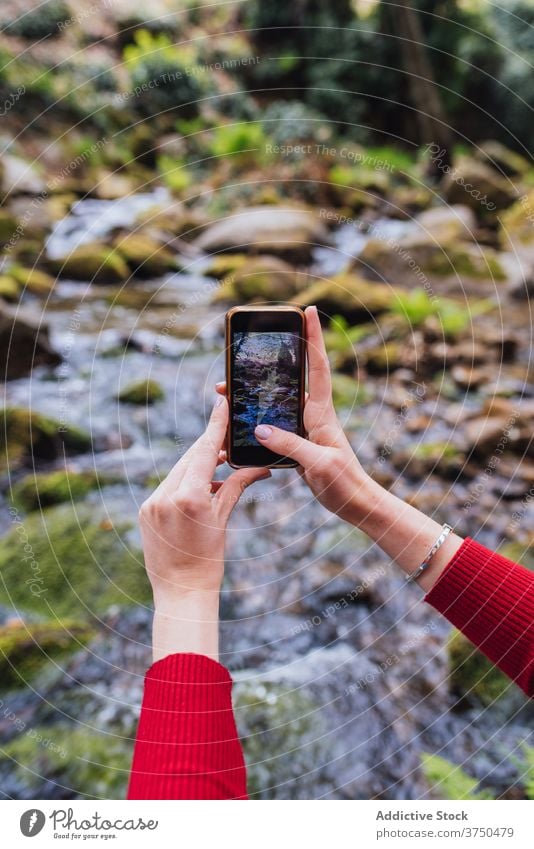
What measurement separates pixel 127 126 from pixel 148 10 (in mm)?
1601

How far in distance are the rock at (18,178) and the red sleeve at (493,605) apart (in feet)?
15.1

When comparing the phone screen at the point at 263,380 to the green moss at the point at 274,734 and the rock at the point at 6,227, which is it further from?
the rock at the point at 6,227

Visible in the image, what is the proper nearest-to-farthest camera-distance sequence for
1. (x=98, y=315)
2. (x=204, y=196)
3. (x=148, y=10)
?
(x=98, y=315) < (x=204, y=196) < (x=148, y=10)

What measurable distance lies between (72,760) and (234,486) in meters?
0.93

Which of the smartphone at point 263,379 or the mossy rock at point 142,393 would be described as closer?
the smartphone at point 263,379

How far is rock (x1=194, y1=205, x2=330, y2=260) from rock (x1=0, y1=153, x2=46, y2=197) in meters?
1.43

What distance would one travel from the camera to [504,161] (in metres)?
5.93

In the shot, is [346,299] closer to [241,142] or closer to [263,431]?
[263,431]

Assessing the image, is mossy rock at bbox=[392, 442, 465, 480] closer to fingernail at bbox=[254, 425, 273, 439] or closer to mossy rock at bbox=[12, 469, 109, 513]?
mossy rock at bbox=[12, 469, 109, 513]

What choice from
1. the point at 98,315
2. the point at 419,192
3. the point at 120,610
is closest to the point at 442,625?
Result: the point at 120,610

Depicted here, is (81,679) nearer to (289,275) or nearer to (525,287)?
(289,275)

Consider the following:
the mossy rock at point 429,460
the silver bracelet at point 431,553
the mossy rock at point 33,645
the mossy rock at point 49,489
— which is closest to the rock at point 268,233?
the mossy rock at point 429,460

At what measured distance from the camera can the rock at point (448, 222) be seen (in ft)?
15.3

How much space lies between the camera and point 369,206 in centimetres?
527
